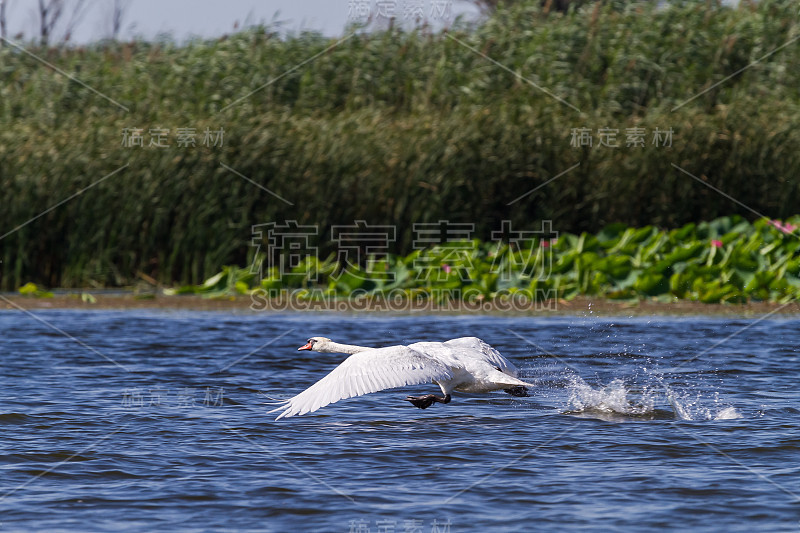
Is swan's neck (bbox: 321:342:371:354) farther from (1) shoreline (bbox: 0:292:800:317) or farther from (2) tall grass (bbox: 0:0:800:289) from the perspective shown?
(2) tall grass (bbox: 0:0:800:289)

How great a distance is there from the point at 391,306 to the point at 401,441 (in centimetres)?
605

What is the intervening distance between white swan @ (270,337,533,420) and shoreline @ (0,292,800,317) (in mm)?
4465

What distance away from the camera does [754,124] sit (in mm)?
13742

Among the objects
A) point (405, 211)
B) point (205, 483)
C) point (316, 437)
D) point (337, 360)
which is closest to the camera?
point (205, 483)

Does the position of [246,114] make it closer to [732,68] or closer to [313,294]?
[313,294]

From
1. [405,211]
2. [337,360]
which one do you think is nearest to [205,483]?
[337,360]

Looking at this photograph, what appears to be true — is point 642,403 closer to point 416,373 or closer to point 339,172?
point 416,373

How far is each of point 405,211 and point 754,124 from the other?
15.1 feet

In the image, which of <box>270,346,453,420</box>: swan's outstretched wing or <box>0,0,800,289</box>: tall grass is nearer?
<box>270,346,453,420</box>: swan's outstretched wing

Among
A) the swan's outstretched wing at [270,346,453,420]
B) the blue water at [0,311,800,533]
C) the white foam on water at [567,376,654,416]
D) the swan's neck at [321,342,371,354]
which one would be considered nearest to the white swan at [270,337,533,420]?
the swan's outstretched wing at [270,346,453,420]

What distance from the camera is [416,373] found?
640 cm

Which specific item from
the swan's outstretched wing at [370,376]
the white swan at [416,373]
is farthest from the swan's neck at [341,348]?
the swan's outstretched wing at [370,376]

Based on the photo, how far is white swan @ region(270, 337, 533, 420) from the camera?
20.0 ft

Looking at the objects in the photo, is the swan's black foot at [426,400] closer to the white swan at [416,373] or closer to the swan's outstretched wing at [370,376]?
the white swan at [416,373]
